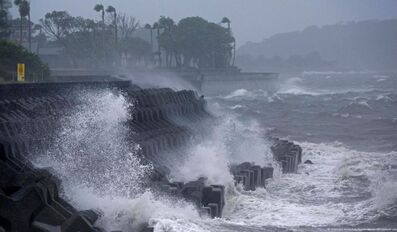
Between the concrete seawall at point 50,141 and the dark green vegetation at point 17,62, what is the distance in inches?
256

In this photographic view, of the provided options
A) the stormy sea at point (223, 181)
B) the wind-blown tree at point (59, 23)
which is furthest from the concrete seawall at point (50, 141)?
the wind-blown tree at point (59, 23)

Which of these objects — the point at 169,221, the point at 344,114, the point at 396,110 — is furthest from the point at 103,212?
the point at 396,110

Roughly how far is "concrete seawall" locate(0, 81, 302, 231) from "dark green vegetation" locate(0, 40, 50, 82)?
21.3ft

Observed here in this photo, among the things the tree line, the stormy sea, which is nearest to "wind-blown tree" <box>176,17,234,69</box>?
the tree line

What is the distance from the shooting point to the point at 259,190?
16.5m

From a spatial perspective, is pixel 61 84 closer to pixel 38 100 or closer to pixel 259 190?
pixel 38 100

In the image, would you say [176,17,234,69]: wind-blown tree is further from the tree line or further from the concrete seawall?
the concrete seawall

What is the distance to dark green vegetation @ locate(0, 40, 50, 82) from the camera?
90.0 feet

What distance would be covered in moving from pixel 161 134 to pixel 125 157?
388 cm

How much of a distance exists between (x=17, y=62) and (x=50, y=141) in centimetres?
1583

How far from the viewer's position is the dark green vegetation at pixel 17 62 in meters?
27.4

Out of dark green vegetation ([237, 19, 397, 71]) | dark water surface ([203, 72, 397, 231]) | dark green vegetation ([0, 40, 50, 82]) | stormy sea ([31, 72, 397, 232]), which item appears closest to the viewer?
stormy sea ([31, 72, 397, 232])

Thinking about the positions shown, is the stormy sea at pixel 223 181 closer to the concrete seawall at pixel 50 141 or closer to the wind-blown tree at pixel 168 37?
the concrete seawall at pixel 50 141

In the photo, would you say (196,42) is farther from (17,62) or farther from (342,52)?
(342,52)
